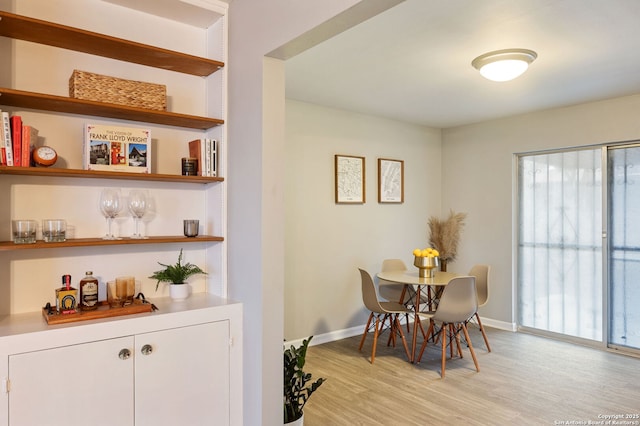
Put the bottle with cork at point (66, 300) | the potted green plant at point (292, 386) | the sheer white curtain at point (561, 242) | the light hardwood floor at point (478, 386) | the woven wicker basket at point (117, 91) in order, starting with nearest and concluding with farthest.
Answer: the bottle with cork at point (66, 300), the woven wicker basket at point (117, 91), the potted green plant at point (292, 386), the light hardwood floor at point (478, 386), the sheer white curtain at point (561, 242)

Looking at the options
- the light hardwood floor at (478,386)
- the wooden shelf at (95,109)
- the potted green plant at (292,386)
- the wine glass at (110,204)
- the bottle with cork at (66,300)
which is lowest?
the light hardwood floor at (478,386)

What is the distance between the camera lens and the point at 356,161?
484cm

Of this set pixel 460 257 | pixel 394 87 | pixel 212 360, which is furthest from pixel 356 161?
pixel 212 360

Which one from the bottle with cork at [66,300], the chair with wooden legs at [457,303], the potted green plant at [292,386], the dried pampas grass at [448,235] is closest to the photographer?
the bottle with cork at [66,300]

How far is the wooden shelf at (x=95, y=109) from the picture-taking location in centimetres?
189

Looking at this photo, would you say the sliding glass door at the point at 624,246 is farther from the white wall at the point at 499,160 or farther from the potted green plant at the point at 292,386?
the potted green plant at the point at 292,386

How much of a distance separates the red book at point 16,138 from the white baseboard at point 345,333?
298 cm

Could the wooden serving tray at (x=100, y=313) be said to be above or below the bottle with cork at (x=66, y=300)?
below

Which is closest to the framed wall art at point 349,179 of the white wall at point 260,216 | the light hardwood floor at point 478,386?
the light hardwood floor at point 478,386

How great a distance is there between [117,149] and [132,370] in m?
1.09

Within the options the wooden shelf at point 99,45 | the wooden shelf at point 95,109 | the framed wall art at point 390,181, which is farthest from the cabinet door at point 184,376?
the framed wall art at point 390,181

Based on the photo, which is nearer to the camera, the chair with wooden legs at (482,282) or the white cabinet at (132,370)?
the white cabinet at (132,370)

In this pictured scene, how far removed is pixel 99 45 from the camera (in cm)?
214

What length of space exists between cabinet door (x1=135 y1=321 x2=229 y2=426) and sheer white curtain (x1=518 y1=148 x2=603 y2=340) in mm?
4067
